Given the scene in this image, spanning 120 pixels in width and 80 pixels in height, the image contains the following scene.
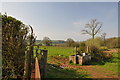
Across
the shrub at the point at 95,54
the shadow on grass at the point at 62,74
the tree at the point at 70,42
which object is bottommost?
the shadow on grass at the point at 62,74

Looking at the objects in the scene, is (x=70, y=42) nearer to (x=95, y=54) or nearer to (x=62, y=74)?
(x=95, y=54)

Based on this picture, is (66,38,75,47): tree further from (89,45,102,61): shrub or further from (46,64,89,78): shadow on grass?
(46,64,89,78): shadow on grass

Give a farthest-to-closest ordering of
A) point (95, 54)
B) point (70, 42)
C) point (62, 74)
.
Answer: point (70, 42), point (95, 54), point (62, 74)

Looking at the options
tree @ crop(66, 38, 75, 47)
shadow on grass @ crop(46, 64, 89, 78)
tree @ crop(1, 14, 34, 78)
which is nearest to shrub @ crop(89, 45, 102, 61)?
shadow on grass @ crop(46, 64, 89, 78)

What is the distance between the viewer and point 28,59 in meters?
3.70

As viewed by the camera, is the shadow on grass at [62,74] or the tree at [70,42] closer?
the shadow on grass at [62,74]

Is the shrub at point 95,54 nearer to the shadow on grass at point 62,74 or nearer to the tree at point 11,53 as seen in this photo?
the shadow on grass at point 62,74

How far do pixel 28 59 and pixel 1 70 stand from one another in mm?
1327

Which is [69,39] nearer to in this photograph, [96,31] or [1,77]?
[96,31]

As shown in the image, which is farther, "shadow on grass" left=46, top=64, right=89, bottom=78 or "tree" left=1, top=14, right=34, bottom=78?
"shadow on grass" left=46, top=64, right=89, bottom=78

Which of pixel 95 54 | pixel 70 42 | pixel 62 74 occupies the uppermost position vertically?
pixel 70 42

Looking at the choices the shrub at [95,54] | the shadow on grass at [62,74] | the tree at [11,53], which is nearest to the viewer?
the tree at [11,53]

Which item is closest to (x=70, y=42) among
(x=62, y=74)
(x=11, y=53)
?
(x=62, y=74)

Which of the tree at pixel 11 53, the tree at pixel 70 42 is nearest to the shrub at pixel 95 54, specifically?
the tree at pixel 11 53
